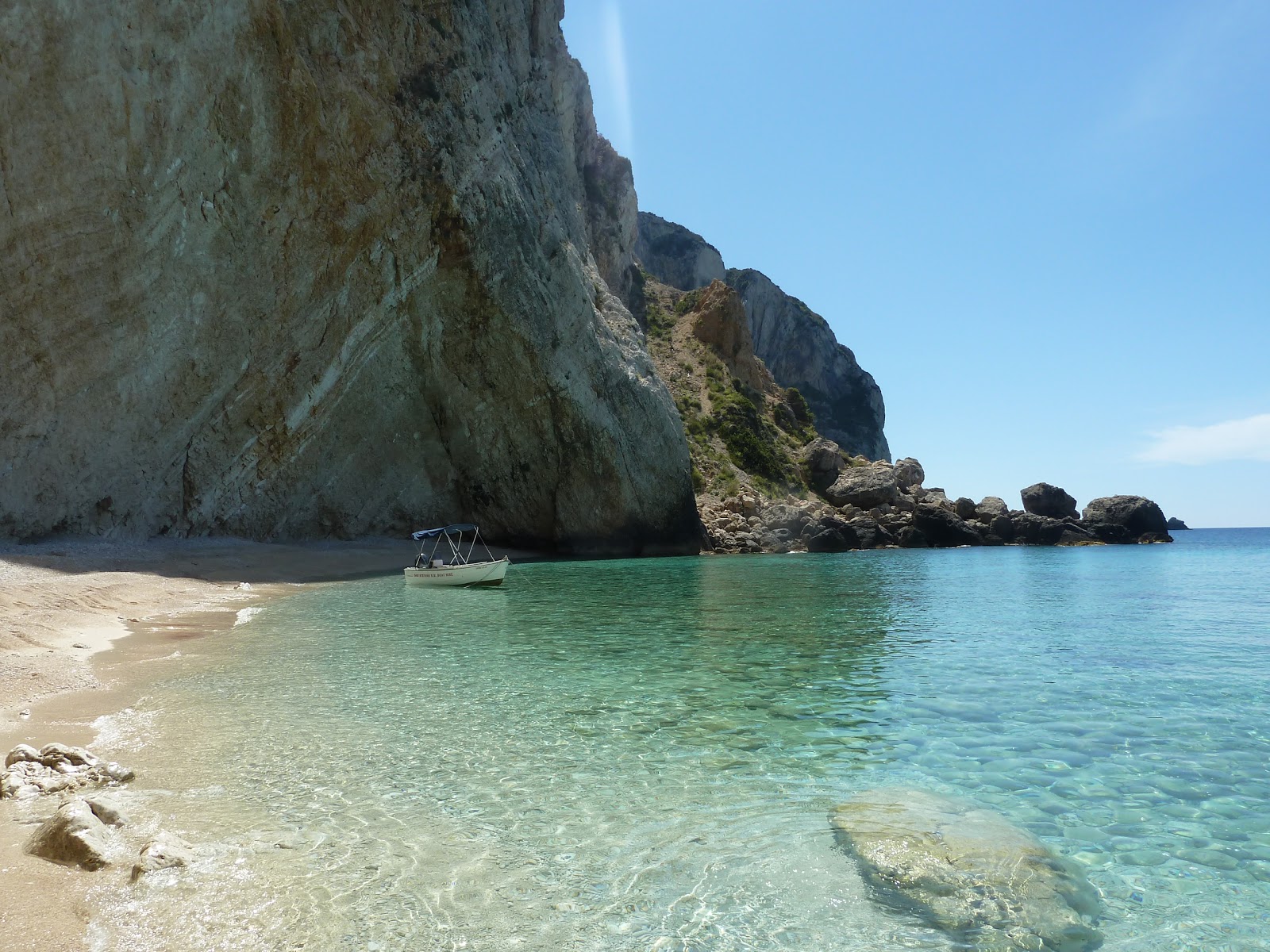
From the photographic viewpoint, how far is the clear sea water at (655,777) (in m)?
4.07

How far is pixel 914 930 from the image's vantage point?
4027 mm

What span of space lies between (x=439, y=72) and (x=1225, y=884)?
122ft

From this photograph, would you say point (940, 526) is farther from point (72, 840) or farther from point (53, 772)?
point (72, 840)

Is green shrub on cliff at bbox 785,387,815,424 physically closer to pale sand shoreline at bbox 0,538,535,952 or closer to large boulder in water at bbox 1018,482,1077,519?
large boulder in water at bbox 1018,482,1077,519

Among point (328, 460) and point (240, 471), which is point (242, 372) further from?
point (328, 460)

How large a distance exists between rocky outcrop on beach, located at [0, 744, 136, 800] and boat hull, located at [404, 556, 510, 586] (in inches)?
695

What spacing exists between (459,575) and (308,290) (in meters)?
13.2

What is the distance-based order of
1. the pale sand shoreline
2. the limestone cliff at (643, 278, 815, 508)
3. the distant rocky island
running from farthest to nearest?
the limestone cliff at (643, 278, 815, 508) < the distant rocky island < the pale sand shoreline

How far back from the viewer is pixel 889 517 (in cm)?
5306

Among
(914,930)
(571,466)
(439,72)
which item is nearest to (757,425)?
(571,466)

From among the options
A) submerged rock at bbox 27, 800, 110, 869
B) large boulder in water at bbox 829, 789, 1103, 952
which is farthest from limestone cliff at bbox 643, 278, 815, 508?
submerged rock at bbox 27, 800, 110, 869

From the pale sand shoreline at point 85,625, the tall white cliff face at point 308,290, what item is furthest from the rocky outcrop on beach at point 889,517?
the pale sand shoreline at point 85,625

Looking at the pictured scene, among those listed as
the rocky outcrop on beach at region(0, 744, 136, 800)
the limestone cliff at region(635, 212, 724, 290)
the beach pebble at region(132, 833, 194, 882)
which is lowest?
the beach pebble at region(132, 833, 194, 882)

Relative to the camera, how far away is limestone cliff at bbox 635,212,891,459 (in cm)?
9869
